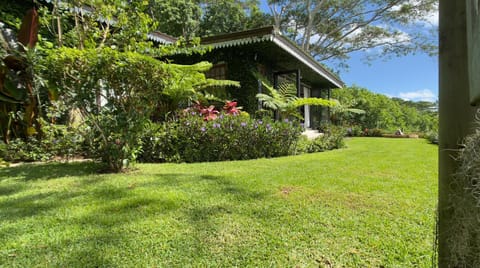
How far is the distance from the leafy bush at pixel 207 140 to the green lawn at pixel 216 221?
1528mm

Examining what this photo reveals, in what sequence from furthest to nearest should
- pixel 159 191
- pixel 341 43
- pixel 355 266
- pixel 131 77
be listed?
pixel 341 43 < pixel 131 77 < pixel 159 191 < pixel 355 266

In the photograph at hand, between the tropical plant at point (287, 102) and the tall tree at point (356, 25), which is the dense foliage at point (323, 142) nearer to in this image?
the tropical plant at point (287, 102)

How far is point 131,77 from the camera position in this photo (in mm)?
→ 3516

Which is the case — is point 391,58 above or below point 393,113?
above

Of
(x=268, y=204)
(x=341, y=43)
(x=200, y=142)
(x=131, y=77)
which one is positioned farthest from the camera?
(x=341, y=43)

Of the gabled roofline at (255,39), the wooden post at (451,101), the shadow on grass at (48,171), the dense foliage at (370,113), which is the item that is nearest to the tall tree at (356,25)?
the dense foliage at (370,113)

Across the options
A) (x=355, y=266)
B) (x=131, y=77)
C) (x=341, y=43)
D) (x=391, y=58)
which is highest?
(x=341, y=43)

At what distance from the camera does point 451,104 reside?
0.98 metres

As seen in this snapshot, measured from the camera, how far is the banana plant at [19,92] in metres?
4.68

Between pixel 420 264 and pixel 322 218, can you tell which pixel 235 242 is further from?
pixel 420 264

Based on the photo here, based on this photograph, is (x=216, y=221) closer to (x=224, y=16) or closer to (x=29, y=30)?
(x=29, y=30)

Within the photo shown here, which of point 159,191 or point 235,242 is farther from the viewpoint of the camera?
point 159,191

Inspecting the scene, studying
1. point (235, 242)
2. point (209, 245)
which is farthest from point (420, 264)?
point (209, 245)

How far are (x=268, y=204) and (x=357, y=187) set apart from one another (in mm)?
1200
